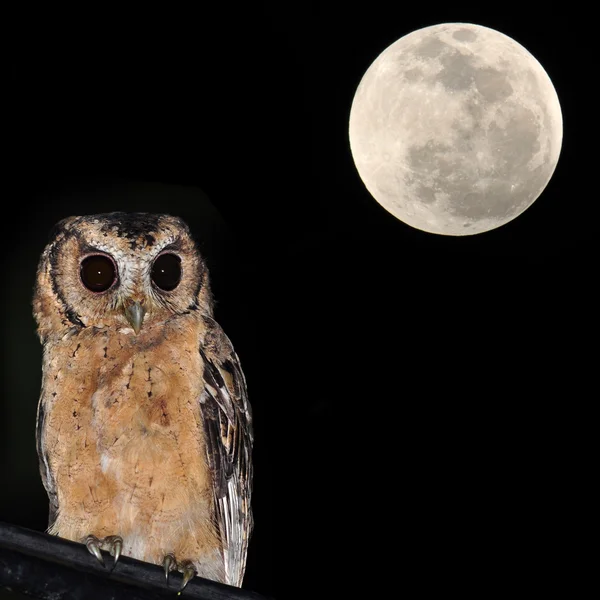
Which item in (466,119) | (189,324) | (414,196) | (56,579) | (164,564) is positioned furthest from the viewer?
(414,196)

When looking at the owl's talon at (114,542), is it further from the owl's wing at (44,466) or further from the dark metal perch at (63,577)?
the dark metal perch at (63,577)

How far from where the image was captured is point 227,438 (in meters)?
2.47

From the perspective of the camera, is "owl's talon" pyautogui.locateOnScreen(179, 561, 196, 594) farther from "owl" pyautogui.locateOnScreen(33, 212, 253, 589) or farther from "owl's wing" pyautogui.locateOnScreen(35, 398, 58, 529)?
"owl's wing" pyautogui.locateOnScreen(35, 398, 58, 529)

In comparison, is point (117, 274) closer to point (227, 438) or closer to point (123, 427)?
point (123, 427)

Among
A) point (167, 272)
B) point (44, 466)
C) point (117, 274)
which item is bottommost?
point (44, 466)

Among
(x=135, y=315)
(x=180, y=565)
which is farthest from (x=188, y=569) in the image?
(x=135, y=315)

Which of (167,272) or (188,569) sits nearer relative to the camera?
(188,569)

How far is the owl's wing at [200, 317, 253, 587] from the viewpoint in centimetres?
241

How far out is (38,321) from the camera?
245cm

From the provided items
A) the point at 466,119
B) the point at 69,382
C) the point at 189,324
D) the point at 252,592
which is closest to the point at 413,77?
the point at 466,119

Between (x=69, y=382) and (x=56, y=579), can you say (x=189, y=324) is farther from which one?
(x=56, y=579)

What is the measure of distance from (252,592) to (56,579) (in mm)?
355

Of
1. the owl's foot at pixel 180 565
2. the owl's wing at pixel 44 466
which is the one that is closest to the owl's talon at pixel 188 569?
the owl's foot at pixel 180 565

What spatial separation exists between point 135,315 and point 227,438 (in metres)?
0.50
